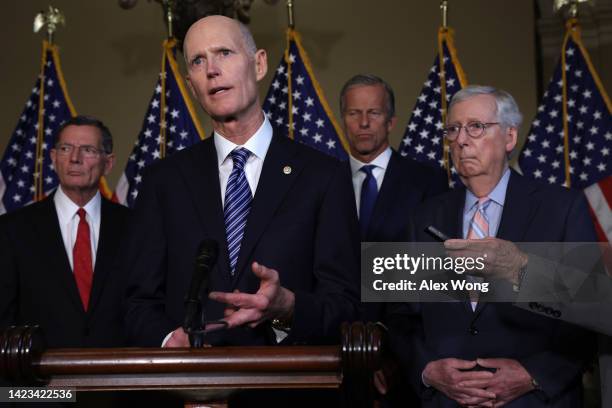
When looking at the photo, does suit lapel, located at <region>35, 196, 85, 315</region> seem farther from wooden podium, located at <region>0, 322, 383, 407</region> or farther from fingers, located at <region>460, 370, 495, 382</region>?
wooden podium, located at <region>0, 322, 383, 407</region>

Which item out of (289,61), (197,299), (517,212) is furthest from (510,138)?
(289,61)

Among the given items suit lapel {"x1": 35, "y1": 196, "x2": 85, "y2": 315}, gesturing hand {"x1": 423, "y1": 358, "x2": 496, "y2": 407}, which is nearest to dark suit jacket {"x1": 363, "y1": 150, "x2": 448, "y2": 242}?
gesturing hand {"x1": 423, "y1": 358, "x2": 496, "y2": 407}

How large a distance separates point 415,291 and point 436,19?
539 centimetres

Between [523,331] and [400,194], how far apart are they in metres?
1.26

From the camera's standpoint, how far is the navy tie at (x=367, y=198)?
13.6 ft

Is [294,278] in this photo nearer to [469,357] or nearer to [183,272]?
[183,272]

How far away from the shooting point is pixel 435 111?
5750 millimetres

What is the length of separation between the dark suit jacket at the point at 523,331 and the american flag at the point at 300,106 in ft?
8.75

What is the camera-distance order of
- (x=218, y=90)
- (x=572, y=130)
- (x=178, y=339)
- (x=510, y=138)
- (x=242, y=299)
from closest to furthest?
(x=242, y=299) < (x=178, y=339) < (x=218, y=90) < (x=510, y=138) < (x=572, y=130)

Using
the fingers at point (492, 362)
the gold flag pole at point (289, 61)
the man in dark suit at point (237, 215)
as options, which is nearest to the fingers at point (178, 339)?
the man in dark suit at point (237, 215)

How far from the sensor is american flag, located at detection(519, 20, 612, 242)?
5488 mm

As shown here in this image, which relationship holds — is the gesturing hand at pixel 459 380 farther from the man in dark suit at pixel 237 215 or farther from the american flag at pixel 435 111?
the american flag at pixel 435 111

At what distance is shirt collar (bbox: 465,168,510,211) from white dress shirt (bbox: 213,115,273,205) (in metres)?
0.86

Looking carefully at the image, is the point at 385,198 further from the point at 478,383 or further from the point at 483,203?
the point at 478,383
